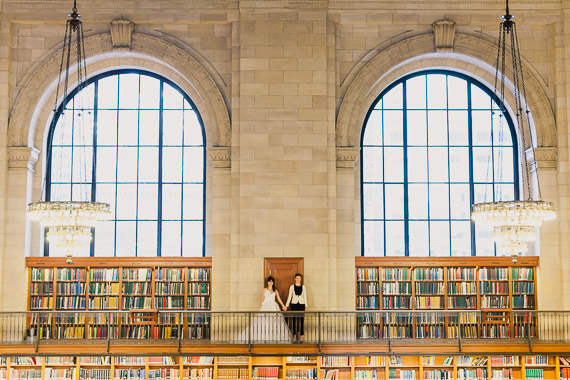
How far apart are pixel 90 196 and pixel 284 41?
4.35 metres

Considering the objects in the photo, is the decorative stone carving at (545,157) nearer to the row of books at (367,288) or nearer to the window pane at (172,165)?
the row of books at (367,288)

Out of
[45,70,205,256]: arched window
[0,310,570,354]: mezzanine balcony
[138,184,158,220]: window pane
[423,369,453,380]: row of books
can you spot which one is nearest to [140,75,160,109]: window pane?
[45,70,205,256]: arched window

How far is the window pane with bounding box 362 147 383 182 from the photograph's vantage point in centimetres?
1403

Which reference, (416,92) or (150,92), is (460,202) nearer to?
(416,92)

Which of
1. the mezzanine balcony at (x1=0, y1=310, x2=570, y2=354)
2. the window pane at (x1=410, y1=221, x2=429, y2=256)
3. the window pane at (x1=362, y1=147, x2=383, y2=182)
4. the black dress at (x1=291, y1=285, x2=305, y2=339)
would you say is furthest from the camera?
the window pane at (x1=362, y1=147, x2=383, y2=182)

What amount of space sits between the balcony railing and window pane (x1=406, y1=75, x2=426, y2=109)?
3.74 m

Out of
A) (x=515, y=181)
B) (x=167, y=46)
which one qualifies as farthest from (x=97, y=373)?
(x=515, y=181)

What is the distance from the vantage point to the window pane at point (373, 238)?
1387 centimetres

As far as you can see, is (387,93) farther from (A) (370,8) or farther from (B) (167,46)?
(B) (167,46)

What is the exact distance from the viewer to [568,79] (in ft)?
43.9

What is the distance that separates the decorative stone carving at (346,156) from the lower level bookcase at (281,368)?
320 centimetres

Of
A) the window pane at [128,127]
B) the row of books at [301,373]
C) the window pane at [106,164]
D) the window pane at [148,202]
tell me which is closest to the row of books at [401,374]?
the row of books at [301,373]

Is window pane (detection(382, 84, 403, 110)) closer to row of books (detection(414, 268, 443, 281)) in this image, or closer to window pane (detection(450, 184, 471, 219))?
window pane (detection(450, 184, 471, 219))

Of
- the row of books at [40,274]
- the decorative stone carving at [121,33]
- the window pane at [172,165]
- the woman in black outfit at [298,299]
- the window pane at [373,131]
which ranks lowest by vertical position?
the woman in black outfit at [298,299]
